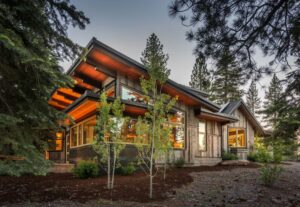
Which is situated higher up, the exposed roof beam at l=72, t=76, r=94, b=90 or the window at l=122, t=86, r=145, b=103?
the exposed roof beam at l=72, t=76, r=94, b=90

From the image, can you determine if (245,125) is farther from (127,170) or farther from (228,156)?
(127,170)

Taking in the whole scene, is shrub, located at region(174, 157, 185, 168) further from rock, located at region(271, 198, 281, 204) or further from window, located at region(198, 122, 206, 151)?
rock, located at region(271, 198, 281, 204)

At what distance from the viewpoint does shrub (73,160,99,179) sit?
8.58m

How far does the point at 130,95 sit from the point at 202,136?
5.72 meters

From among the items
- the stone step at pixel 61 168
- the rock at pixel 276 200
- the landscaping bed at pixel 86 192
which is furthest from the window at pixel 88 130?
the rock at pixel 276 200

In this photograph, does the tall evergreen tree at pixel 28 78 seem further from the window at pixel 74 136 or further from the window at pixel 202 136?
the window at pixel 202 136

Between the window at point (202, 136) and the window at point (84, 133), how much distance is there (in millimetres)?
6415

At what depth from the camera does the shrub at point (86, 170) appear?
8.58 m

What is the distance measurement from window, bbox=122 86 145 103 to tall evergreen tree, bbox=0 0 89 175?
5802 mm

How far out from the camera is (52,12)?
210 inches

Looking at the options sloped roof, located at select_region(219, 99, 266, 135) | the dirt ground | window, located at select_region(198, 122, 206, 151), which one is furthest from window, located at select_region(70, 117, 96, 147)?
sloped roof, located at select_region(219, 99, 266, 135)

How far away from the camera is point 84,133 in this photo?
39.3 ft

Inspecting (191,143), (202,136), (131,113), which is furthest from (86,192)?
(202,136)

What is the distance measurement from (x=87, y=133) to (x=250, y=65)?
27.3ft
